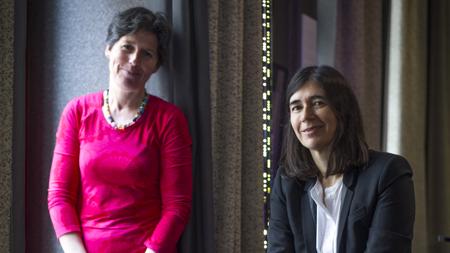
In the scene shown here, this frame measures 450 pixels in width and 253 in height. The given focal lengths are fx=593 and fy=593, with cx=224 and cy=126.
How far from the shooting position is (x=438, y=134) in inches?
160

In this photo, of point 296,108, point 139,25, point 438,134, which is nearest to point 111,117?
point 139,25

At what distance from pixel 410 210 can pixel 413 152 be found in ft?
7.58

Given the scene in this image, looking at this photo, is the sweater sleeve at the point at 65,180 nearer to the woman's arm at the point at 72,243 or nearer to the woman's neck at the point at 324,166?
the woman's arm at the point at 72,243

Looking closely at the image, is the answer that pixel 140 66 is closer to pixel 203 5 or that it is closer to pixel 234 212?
pixel 203 5

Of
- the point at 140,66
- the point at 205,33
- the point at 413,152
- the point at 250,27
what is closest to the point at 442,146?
the point at 413,152

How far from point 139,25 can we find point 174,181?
48 centimetres

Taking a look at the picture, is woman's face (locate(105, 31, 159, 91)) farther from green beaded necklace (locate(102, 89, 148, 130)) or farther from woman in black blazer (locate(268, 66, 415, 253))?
woman in black blazer (locate(268, 66, 415, 253))

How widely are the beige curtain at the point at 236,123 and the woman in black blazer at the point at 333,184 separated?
35cm

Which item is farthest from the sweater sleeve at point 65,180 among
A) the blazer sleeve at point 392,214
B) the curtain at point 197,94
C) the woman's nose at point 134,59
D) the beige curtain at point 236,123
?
the blazer sleeve at point 392,214

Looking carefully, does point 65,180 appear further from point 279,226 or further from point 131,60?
point 279,226

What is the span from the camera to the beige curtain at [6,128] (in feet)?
5.14

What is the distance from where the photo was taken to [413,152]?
3855 mm

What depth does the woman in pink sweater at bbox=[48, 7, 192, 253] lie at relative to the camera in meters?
1.74

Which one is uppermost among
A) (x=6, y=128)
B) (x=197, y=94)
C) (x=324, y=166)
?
(x=197, y=94)
